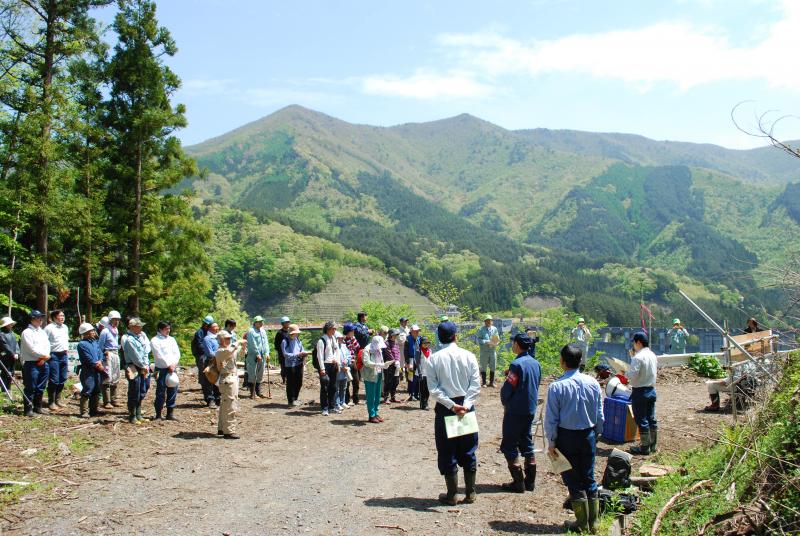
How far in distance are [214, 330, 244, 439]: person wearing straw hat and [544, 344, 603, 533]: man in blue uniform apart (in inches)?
216

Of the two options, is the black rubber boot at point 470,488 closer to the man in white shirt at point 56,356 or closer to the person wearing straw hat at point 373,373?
the person wearing straw hat at point 373,373

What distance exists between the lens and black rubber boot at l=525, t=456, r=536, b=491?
683 centimetres

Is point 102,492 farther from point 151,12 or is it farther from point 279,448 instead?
point 151,12

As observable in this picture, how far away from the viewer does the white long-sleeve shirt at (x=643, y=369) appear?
324 inches

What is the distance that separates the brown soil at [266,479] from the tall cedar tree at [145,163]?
12885mm

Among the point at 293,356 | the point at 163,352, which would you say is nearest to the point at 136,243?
the point at 293,356

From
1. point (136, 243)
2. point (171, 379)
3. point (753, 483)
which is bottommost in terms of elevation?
point (753, 483)

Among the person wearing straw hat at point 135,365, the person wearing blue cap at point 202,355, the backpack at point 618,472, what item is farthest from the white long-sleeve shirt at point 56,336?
the backpack at point 618,472

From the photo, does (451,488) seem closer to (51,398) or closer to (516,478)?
(516,478)

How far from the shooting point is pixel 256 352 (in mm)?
13031

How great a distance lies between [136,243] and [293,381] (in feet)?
43.7

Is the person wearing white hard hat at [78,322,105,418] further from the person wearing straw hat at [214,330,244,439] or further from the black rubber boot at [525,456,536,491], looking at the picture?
the black rubber boot at [525,456,536,491]

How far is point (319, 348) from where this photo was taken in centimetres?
1102

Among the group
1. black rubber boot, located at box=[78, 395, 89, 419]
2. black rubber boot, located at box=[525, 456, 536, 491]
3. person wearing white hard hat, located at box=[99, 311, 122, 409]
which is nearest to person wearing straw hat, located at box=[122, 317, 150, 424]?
person wearing white hard hat, located at box=[99, 311, 122, 409]
